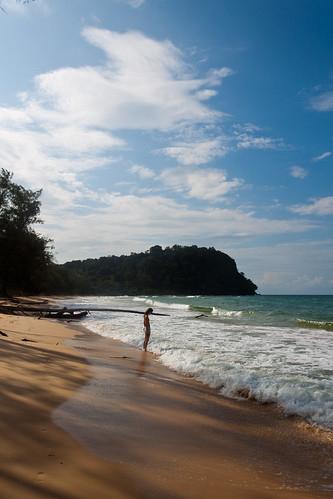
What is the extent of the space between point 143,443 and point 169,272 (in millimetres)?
144050

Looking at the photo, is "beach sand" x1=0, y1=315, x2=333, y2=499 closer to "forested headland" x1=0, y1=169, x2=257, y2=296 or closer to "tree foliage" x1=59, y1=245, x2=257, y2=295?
"forested headland" x1=0, y1=169, x2=257, y2=296

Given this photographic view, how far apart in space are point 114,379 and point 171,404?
6.62ft

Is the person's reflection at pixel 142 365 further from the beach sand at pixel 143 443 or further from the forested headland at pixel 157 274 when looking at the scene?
the forested headland at pixel 157 274

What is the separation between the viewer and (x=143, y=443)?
4.96 metres

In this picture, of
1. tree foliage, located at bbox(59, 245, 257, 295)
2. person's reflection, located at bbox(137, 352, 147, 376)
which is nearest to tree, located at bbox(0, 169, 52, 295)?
person's reflection, located at bbox(137, 352, 147, 376)

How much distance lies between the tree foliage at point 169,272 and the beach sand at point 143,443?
413 ft

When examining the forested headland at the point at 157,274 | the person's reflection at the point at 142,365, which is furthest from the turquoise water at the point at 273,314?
the forested headland at the point at 157,274

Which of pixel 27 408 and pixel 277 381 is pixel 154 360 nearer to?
pixel 277 381

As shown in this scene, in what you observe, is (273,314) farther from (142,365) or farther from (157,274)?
(157,274)

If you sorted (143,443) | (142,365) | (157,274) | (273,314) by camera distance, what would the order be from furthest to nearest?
(157,274), (273,314), (142,365), (143,443)

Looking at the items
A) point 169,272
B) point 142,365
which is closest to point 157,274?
point 169,272

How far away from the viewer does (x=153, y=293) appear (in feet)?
448

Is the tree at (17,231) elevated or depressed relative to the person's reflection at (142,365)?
elevated

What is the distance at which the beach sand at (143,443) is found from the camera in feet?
12.5
